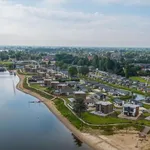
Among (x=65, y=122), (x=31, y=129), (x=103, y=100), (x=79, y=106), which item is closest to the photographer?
(x=31, y=129)

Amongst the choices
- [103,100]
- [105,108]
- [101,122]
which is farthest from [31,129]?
[103,100]

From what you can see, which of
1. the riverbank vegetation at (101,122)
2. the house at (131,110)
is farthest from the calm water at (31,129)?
the house at (131,110)

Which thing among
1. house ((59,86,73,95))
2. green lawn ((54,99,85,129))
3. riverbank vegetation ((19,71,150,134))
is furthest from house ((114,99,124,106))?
house ((59,86,73,95))

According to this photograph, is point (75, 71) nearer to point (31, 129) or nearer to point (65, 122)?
point (65, 122)

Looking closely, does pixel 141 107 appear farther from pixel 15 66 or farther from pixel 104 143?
pixel 15 66

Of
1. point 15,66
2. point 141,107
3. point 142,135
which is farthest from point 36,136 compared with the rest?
point 15,66

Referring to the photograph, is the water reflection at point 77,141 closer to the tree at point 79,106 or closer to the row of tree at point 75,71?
the tree at point 79,106

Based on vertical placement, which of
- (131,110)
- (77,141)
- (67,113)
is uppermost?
(131,110)
